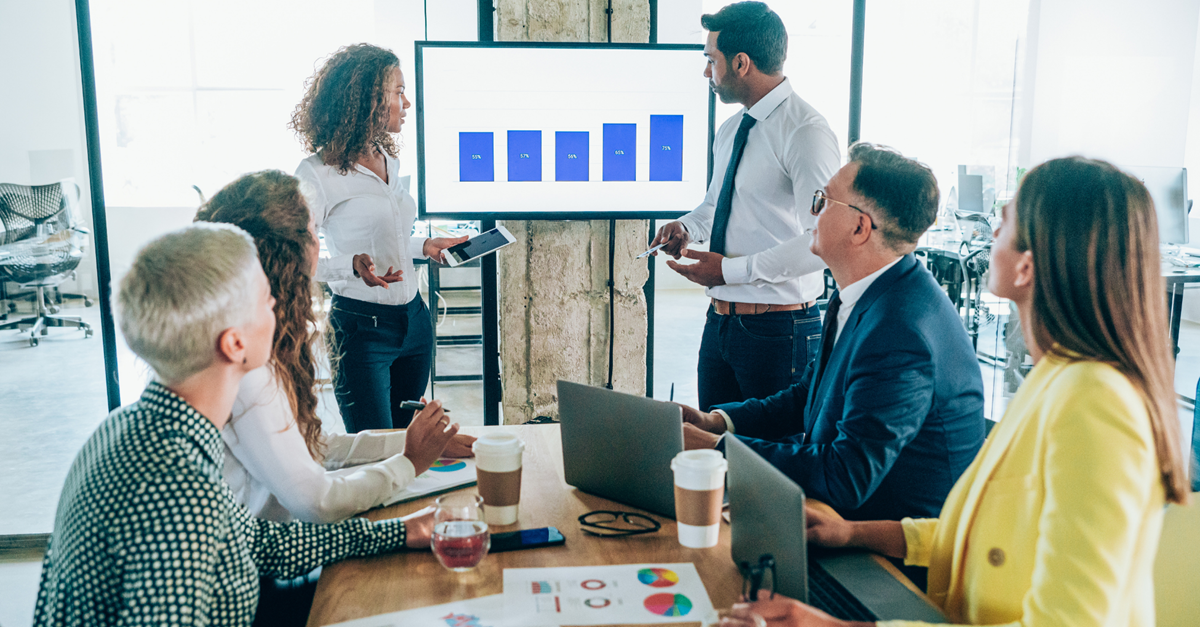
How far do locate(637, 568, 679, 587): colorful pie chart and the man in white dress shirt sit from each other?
130cm

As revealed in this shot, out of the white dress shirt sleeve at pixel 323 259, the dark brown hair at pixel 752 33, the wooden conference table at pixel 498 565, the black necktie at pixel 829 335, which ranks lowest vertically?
the wooden conference table at pixel 498 565

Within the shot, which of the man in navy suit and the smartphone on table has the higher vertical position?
the man in navy suit

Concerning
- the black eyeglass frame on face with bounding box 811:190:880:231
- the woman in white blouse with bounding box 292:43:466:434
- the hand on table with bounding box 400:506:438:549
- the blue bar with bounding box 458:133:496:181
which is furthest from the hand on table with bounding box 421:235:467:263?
the hand on table with bounding box 400:506:438:549

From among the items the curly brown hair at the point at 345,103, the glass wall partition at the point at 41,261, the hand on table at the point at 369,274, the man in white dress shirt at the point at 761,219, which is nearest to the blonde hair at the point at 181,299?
the hand on table at the point at 369,274

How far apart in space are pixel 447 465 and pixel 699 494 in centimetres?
64

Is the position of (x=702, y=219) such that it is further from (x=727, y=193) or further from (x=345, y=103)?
(x=345, y=103)

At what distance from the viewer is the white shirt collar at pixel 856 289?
1.73 m

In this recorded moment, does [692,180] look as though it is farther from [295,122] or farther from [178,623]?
[178,623]

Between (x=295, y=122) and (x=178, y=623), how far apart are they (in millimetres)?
1825

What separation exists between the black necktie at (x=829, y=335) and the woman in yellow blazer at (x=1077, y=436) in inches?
24.6

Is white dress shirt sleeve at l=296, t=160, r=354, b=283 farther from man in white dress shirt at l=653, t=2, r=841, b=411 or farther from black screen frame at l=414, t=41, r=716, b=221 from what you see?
man in white dress shirt at l=653, t=2, r=841, b=411

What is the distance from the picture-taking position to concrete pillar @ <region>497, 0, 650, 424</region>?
10.4 feet

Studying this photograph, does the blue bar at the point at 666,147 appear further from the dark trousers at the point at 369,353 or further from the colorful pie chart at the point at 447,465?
the colorful pie chart at the point at 447,465

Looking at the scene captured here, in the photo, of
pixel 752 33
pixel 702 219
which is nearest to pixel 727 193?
pixel 702 219
